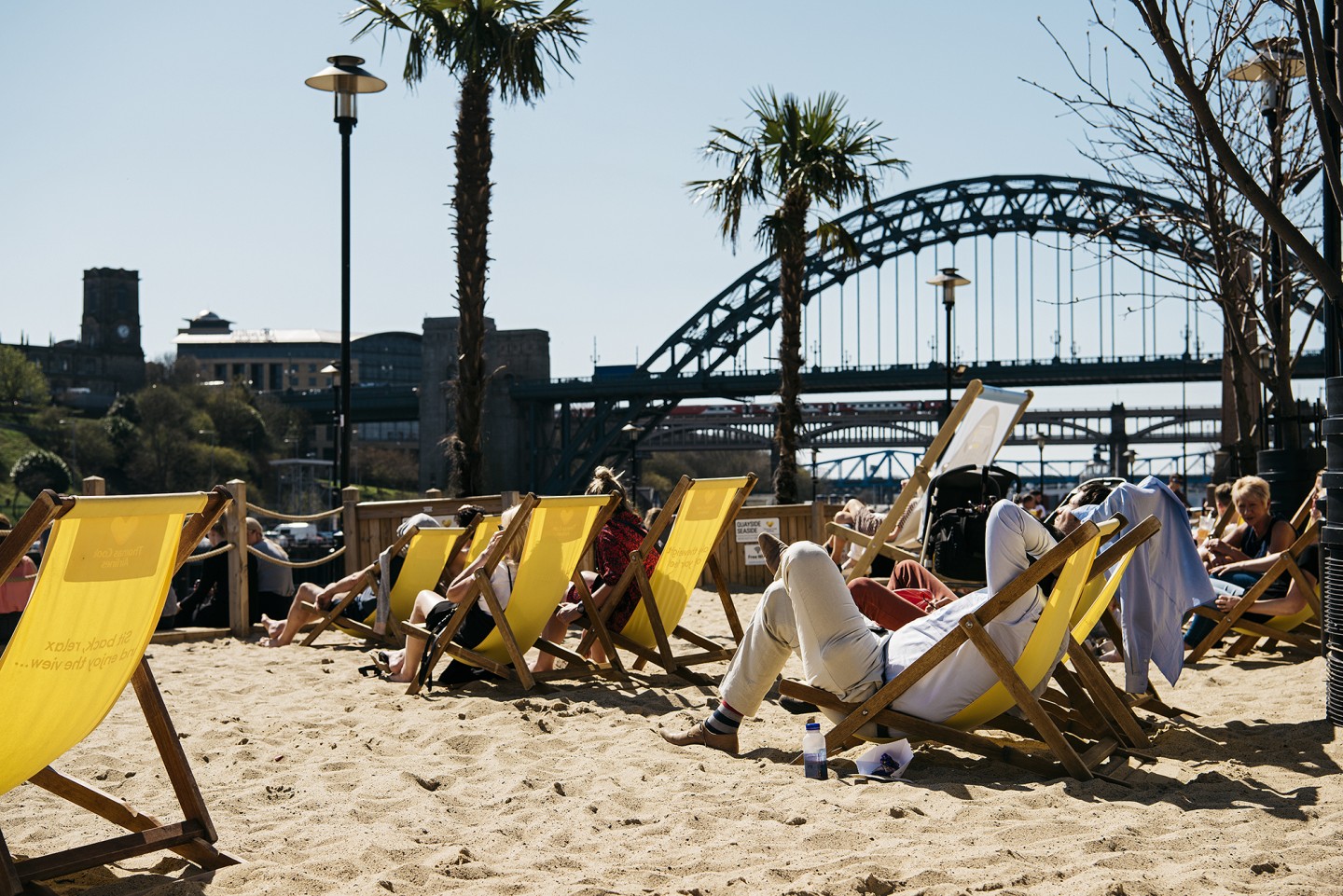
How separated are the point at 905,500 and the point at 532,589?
2031 mm

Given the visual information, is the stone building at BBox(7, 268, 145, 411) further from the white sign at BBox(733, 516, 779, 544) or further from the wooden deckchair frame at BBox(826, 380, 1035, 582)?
the wooden deckchair frame at BBox(826, 380, 1035, 582)

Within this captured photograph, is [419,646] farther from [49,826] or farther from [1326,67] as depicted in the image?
[1326,67]

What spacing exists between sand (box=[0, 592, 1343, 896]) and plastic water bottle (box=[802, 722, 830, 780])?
2.7 inches

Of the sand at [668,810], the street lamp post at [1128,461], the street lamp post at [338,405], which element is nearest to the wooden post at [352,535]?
the street lamp post at [338,405]

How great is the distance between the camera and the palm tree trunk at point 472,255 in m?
12.0

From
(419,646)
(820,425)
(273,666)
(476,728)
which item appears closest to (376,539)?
(273,666)

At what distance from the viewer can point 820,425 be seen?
54.4 meters

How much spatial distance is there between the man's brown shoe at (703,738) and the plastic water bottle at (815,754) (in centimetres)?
40

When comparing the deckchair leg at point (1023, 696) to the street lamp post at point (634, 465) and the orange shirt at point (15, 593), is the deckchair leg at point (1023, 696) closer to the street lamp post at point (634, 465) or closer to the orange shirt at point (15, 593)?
the orange shirt at point (15, 593)

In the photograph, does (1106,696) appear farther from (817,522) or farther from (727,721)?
(817,522)

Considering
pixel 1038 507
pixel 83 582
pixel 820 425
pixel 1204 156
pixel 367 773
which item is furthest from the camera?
pixel 820 425

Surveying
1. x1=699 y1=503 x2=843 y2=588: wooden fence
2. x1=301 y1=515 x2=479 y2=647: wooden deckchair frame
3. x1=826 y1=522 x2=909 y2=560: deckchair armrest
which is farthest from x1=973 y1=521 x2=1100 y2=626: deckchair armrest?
x1=699 y1=503 x2=843 y2=588: wooden fence

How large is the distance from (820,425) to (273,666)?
48787mm

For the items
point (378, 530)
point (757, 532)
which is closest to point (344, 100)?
point (378, 530)
